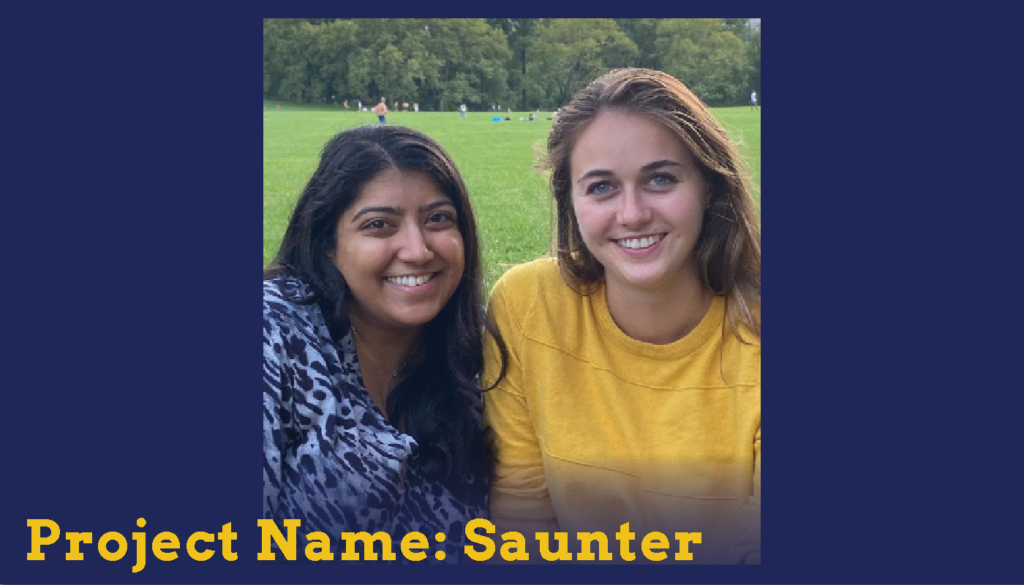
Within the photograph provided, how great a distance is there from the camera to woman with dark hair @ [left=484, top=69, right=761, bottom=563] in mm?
2393

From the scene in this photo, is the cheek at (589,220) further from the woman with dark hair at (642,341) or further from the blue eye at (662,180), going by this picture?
the blue eye at (662,180)

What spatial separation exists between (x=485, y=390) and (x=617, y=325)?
45cm

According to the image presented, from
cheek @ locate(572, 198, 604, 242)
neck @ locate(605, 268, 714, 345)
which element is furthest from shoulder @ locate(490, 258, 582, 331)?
cheek @ locate(572, 198, 604, 242)

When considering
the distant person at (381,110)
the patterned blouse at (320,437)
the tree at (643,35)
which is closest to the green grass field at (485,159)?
the distant person at (381,110)

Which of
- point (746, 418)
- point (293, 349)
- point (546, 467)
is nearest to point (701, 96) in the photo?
point (746, 418)

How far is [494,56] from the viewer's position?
290 centimetres

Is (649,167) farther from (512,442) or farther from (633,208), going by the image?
(512,442)

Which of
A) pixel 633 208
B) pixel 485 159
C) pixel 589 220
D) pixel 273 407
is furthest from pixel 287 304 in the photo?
pixel 485 159

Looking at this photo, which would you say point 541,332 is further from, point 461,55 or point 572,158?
point 461,55

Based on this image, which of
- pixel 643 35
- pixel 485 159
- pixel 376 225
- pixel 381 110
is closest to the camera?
pixel 376 225

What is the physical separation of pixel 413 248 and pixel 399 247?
5 centimetres

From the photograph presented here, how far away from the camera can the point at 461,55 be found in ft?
9.46

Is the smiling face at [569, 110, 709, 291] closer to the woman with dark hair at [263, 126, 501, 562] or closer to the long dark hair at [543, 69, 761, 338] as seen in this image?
the long dark hair at [543, 69, 761, 338]

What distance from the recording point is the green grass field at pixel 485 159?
2.78 meters
